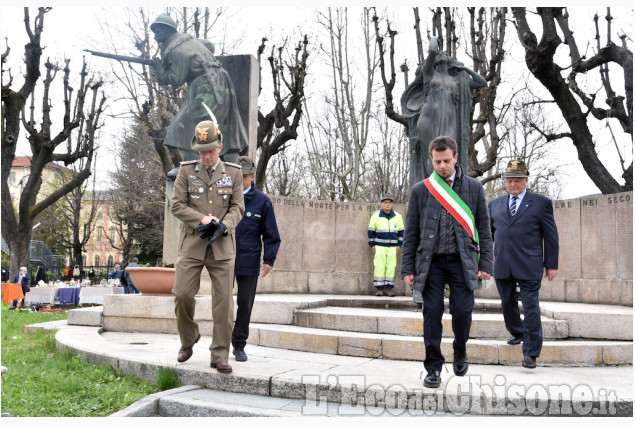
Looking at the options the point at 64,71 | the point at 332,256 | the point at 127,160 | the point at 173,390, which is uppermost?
the point at 64,71

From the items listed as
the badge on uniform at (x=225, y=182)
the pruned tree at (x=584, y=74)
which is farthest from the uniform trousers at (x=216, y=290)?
the pruned tree at (x=584, y=74)

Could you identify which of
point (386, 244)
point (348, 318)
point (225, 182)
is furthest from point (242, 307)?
point (386, 244)

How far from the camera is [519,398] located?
408cm

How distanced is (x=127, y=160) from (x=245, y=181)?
29936mm

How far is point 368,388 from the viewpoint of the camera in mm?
4316

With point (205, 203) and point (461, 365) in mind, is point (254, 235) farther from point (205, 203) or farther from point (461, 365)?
point (461, 365)

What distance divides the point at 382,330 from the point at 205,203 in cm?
280

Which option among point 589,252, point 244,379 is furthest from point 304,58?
point 244,379

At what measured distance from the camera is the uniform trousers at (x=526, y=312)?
17.5ft

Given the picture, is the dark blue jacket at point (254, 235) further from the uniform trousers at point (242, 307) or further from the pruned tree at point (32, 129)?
the pruned tree at point (32, 129)

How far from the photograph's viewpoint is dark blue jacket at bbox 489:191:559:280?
5.49 m

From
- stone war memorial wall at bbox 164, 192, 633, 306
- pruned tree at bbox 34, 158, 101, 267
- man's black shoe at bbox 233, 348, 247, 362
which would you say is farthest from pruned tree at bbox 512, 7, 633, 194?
pruned tree at bbox 34, 158, 101, 267

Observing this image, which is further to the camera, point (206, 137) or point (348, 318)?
point (348, 318)

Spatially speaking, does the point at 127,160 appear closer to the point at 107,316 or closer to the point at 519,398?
the point at 107,316
